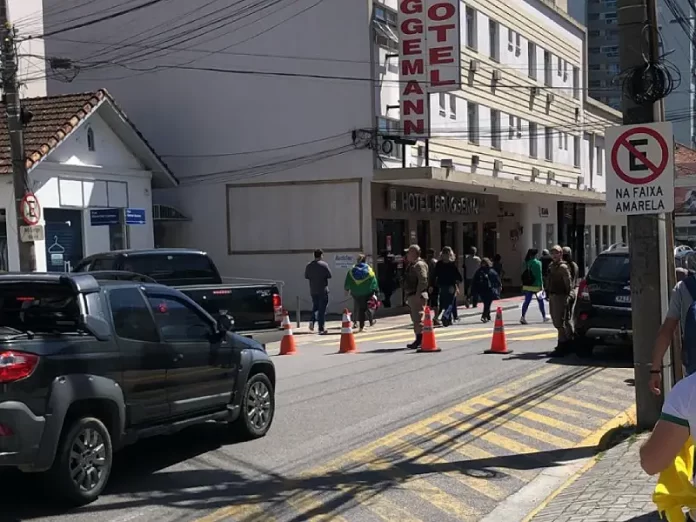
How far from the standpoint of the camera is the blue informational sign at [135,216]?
2269cm

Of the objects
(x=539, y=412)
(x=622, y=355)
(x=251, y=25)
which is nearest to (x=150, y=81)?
(x=251, y=25)

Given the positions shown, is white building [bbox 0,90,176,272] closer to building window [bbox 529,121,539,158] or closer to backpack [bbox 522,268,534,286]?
backpack [bbox 522,268,534,286]

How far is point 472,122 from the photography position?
31.7m

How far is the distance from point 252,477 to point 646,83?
4.76 meters

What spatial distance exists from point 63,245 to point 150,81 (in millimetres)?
9036

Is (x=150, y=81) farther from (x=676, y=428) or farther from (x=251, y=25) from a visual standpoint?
(x=676, y=428)

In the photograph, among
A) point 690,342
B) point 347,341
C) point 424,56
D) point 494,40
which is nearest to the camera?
point 690,342

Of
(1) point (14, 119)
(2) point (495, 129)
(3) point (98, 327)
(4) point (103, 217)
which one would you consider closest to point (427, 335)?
(1) point (14, 119)

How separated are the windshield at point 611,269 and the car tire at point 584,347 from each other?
1.01 metres

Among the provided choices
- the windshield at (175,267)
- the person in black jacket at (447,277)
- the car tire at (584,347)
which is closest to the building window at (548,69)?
the person in black jacket at (447,277)

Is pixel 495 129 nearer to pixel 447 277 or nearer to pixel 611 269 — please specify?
pixel 447 277

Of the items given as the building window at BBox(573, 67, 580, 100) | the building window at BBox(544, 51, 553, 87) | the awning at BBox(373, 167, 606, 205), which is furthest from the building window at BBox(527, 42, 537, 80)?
the building window at BBox(573, 67, 580, 100)

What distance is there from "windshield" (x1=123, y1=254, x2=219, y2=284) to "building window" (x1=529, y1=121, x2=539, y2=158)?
2514cm

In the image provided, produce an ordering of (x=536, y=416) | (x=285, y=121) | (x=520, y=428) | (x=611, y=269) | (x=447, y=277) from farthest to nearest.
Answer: (x=285, y=121)
(x=447, y=277)
(x=611, y=269)
(x=536, y=416)
(x=520, y=428)
